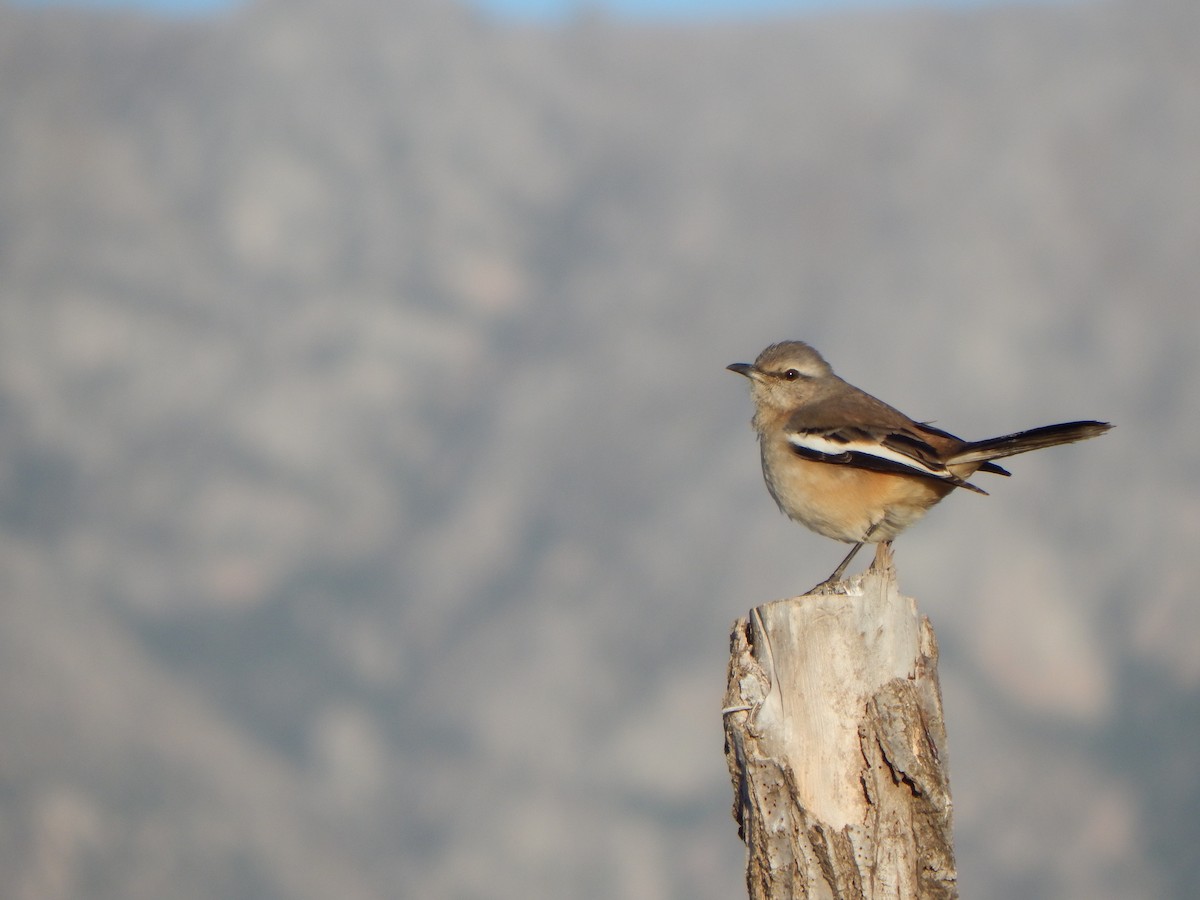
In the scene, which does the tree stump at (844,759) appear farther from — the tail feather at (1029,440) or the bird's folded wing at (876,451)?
the bird's folded wing at (876,451)

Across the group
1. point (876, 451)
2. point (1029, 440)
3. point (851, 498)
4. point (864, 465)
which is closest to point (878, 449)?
point (876, 451)

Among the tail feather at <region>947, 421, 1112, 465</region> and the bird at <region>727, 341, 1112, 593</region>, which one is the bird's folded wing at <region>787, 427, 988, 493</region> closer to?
the bird at <region>727, 341, 1112, 593</region>

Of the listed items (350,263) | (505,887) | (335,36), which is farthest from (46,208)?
(505,887)

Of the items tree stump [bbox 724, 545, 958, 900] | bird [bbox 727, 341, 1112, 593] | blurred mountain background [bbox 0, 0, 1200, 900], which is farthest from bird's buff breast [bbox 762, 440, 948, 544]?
blurred mountain background [bbox 0, 0, 1200, 900]

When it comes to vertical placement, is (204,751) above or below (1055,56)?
below

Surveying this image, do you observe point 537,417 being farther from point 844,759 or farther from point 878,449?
point 844,759

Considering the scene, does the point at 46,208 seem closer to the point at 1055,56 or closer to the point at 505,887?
the point at 505,887

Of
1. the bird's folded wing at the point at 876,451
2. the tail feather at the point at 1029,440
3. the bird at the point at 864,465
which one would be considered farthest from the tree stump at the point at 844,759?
the bird's folded wing at the point at 876,451
